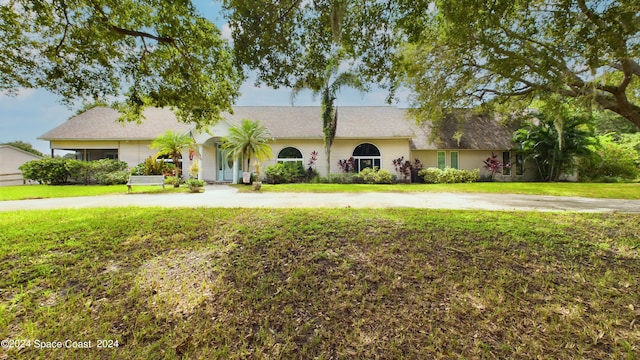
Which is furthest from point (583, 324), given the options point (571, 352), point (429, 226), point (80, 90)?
point (80, 90)

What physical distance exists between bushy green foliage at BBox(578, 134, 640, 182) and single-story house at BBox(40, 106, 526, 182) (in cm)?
372

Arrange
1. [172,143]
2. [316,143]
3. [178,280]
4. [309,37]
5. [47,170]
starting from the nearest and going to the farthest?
[178,280]
[309,37]
[47,170]
[172,143]
[316,143]

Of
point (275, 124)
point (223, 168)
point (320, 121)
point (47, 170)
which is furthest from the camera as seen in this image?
point (320, 121)

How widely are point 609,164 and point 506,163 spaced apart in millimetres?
6398

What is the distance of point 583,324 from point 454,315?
1244 mm

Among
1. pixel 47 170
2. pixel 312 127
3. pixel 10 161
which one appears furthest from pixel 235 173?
pixel 10 161

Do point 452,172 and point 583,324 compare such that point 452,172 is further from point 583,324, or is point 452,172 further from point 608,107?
point 583,324

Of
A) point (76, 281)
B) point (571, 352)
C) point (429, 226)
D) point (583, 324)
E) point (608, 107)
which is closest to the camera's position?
point (571, 352)

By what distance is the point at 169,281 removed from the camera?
334cm

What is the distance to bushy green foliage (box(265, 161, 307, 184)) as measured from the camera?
1778 cm

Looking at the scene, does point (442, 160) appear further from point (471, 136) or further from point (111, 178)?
point (111, 178)

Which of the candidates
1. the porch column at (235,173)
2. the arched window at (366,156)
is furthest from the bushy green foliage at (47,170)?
the arched window at (366,156)

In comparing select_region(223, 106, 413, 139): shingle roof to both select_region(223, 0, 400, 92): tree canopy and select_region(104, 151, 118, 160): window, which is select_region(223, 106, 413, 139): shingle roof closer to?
select_region(104, 151, 118, 160): window

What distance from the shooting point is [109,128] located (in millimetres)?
19719
